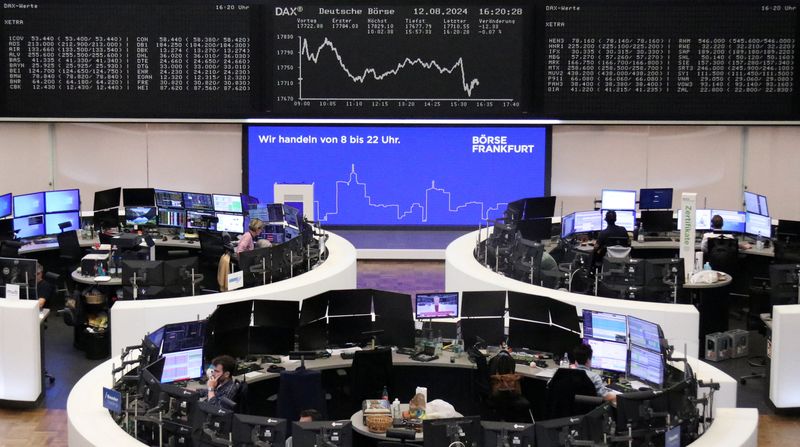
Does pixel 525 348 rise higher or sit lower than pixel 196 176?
lower

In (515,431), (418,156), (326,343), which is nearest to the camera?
(515,431)

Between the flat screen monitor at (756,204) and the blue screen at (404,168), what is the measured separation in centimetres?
309

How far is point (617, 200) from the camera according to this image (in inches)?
619

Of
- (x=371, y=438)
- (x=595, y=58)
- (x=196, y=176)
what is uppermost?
(x=595, y=58)

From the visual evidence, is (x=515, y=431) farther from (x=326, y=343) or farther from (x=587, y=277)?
(x=587, y=277)

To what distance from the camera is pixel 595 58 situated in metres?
16.0

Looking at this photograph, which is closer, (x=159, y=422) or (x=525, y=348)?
(x=159, y=422)

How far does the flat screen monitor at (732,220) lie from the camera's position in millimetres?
15156

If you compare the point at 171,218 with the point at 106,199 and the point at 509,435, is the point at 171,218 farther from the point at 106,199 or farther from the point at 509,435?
the point at 509,435

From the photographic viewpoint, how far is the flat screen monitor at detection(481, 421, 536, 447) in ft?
24.4

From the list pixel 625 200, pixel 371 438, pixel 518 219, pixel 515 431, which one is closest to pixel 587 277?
pixel 518 219

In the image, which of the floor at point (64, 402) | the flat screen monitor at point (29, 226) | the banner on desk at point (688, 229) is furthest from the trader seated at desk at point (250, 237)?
the banner on desk at point (688, 229)

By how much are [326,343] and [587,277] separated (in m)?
3.53

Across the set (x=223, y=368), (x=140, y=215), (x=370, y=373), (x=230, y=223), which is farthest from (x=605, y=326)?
(x=140, y=215)
